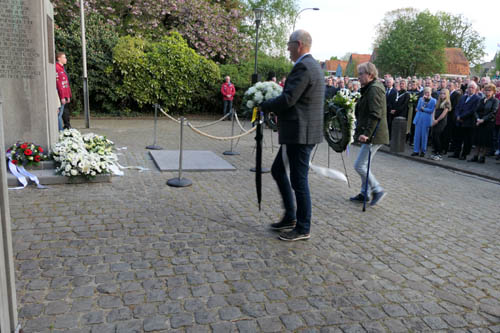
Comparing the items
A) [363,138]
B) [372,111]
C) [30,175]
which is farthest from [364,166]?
[30,175]

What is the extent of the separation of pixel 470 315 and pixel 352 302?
942 mm

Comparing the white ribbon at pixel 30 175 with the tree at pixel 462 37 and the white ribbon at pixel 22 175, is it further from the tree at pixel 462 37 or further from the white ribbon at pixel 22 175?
the tree at pixel 462 37

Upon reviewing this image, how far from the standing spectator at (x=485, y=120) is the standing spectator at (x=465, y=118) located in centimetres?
15

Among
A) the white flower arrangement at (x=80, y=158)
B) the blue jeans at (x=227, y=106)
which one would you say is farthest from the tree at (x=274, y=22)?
the white flower arrangement at (x=80, y=158)

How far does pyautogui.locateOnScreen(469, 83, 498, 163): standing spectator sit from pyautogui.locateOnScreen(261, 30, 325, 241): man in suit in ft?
27.7

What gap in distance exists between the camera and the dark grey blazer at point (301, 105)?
4.27 m

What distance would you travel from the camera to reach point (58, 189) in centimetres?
645

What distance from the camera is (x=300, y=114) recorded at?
4395mm

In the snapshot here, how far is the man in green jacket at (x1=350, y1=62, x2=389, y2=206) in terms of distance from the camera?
19.3 ft

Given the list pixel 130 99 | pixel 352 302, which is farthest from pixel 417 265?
pixel 130 99

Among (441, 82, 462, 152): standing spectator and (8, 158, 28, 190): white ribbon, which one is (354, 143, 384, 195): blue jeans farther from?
(441, 82, 462, 152): standing spectator

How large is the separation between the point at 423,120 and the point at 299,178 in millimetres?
8433

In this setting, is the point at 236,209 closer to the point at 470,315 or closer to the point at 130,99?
the point at 470,315

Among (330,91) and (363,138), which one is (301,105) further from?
(330,91)
